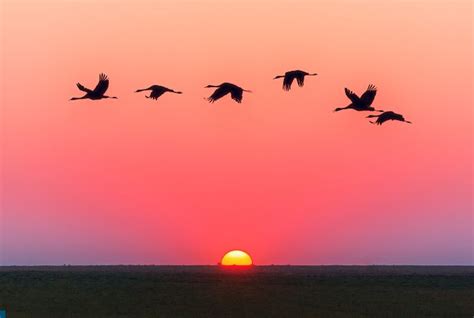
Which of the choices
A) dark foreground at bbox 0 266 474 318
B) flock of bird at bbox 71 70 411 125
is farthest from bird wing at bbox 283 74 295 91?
dark foreground at bbox 0 266 474 318

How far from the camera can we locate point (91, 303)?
175ft

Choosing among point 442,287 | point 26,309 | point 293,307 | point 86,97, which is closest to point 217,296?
point 293,307

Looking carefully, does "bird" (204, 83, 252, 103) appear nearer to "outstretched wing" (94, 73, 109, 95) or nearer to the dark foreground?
"outstretched wing" (94, 73, 109, 95)

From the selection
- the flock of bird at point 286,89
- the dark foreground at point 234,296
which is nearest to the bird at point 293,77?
the flock of bird at point 286,89

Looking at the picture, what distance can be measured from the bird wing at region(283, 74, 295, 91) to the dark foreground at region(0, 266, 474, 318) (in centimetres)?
1586

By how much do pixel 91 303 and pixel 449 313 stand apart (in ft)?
48.8

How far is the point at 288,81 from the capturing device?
3344 cm

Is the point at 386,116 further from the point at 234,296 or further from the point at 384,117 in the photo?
the point at 234,296

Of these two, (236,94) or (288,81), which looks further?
(288,81)

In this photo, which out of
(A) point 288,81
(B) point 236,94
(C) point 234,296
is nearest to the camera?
(B) point 236,94

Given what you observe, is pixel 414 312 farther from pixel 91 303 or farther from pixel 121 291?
pixel 121 291

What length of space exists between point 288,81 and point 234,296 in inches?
968

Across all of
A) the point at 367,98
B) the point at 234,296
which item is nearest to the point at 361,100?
the point at 367,98

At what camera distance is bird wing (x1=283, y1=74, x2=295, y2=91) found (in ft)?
108
